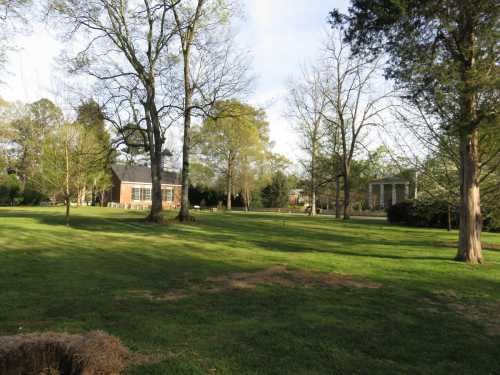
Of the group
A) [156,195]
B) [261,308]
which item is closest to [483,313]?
[261,308]

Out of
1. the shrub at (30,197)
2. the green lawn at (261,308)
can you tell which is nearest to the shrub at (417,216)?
the green lawn at (261,308)

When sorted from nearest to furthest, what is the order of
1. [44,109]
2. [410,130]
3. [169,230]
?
[410,130] < [169,230] < [44,109]

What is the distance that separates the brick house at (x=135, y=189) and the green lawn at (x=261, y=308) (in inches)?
1728

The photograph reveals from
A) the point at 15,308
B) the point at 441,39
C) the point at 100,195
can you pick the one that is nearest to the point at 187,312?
the point at 15,308

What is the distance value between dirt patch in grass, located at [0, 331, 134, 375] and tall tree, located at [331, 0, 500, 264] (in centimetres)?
987

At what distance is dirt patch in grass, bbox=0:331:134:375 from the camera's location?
2957 mm

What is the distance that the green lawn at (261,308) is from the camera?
171 inches

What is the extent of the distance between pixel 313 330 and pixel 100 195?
56.2m

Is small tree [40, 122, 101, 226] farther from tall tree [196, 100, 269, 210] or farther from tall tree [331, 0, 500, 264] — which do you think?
tall tree [196, 100, 269, 210]

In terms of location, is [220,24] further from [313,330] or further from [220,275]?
[313,330]

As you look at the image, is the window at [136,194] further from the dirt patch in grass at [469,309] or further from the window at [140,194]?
the dirt patch in grass at [469,309]

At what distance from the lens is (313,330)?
207 inches

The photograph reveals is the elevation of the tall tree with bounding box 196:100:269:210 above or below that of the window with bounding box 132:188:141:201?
above

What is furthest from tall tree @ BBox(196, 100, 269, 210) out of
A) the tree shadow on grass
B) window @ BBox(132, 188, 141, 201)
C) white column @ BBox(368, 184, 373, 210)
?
the tree shadow on grass
